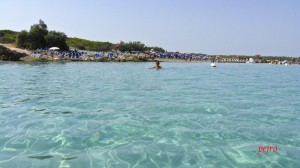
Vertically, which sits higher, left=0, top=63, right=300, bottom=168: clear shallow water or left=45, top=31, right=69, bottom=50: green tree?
left=45, top=31, right=69, bottom=50: green tree

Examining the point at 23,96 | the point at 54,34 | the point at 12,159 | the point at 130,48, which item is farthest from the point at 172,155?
the point at 130,48

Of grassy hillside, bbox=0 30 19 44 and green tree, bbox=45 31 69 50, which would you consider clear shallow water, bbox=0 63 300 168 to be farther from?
grassy hillside, bbox=0 30 19 44

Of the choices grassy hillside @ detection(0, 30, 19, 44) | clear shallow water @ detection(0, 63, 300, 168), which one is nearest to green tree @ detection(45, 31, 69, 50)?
grassy hillside @ detection(0, 30, 19, 44)

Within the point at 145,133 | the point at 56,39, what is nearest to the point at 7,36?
the point at 56,39

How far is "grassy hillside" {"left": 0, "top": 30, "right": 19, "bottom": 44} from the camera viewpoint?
81106 mm

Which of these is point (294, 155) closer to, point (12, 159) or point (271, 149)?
point (271, 149)

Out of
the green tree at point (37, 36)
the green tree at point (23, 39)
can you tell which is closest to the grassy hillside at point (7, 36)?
the green tree at point (23, 39)

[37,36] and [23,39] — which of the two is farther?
[37,36]

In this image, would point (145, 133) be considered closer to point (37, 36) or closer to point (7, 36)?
point (37, 36)

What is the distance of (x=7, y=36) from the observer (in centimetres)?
9144

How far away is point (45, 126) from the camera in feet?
30.2

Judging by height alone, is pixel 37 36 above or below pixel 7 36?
below

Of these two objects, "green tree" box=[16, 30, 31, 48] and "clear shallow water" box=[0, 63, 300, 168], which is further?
"green tree" box=[16, 30, 31, 48]

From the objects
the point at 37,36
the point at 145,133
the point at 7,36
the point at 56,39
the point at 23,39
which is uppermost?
the point at 7,36
